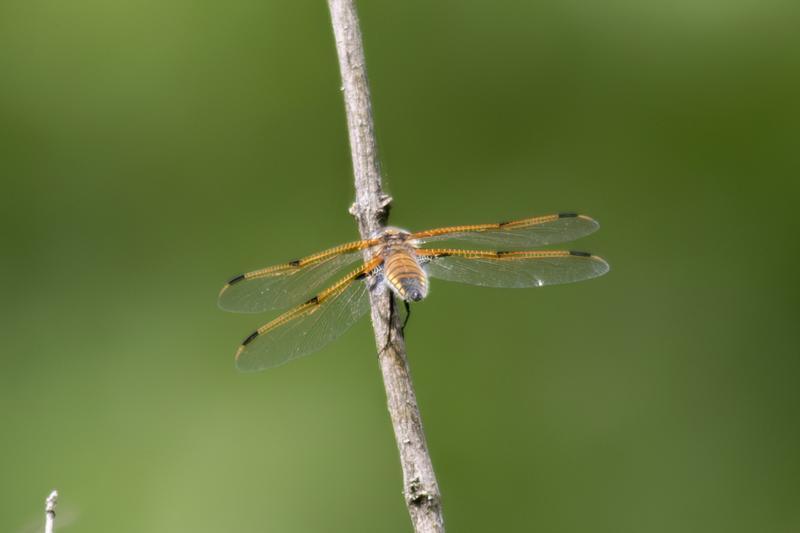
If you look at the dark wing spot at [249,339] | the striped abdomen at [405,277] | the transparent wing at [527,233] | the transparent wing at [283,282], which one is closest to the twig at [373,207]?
the striped abdomen at [405,277]

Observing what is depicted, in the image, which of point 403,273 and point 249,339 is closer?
point 403,273

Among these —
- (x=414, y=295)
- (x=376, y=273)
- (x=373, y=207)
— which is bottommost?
(x=414, y=295)

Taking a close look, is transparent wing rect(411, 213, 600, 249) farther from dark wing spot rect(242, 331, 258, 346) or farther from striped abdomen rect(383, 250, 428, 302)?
dark wing spot rect(242, 331, 258, 346)

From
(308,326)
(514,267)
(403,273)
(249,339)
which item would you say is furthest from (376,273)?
(514,267)

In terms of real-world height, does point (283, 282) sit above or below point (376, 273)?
above

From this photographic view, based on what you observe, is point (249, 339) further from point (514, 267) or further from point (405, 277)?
point (514, 267)
